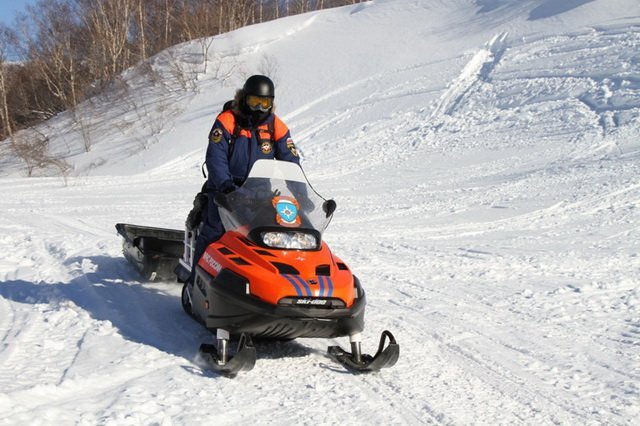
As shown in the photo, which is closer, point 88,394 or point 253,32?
point 88,394

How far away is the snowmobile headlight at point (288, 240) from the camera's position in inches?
182

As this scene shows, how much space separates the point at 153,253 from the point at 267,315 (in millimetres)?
2764

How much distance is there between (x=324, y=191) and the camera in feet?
46.5

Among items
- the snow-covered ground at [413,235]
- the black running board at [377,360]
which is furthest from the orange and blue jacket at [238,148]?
the black running board at [377,360]

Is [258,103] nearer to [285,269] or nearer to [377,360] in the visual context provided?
[285,269]

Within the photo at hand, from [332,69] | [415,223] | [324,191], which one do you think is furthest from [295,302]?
[332,69]

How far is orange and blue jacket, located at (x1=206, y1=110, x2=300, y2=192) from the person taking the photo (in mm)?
5144

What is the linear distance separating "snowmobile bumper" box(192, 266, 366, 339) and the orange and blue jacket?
2.73 feet

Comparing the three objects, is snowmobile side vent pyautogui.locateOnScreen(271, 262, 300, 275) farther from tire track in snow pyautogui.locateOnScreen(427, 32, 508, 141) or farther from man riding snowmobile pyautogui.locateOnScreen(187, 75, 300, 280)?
tire track in snow pyautogui.locateOnScreen(427, 32, 508, 141)

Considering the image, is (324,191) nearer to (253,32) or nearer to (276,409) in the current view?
(276,409)

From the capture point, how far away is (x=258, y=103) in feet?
16.7

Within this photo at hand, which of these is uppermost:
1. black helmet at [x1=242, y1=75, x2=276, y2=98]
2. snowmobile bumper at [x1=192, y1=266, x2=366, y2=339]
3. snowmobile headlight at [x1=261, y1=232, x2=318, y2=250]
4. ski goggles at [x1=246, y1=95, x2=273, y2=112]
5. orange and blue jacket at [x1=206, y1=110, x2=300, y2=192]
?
black helmet at [x1=242, y1=75, x2=276, y2=98]

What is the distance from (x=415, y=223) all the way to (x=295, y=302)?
21.3ft

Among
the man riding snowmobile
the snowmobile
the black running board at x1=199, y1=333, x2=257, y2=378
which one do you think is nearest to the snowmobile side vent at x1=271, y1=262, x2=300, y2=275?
the snowmobile
